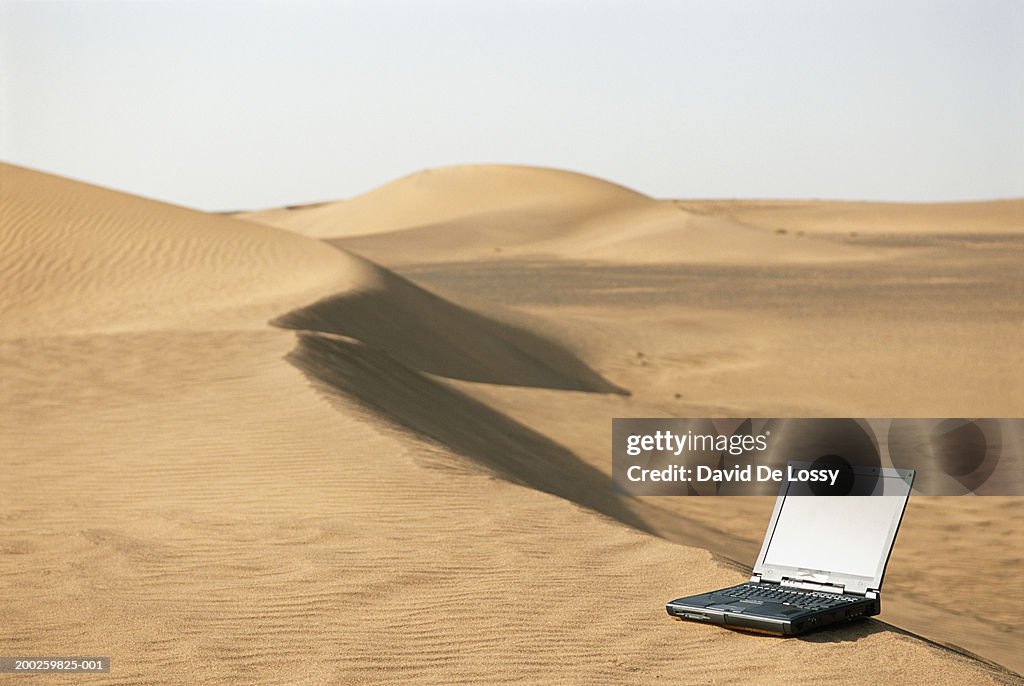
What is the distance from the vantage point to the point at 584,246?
47.4 metres

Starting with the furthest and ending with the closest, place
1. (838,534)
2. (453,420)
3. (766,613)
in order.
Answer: (453,420)
(838,534)
(766,613)

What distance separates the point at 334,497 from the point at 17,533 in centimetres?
178

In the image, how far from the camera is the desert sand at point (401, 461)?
465cm

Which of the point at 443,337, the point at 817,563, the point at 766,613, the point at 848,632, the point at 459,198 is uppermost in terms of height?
the point at 459,198

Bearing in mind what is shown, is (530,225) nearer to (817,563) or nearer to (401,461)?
(401,461)

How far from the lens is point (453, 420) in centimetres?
1115

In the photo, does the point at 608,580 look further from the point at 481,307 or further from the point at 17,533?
the point at 481,307

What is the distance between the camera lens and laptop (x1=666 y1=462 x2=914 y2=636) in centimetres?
454

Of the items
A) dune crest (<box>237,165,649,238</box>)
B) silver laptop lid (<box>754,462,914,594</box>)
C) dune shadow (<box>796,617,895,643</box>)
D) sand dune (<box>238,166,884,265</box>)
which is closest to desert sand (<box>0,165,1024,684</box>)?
dune shadow (<box>796,617,895,643</box>)

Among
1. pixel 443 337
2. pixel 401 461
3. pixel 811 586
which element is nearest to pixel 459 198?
pixel 443 337

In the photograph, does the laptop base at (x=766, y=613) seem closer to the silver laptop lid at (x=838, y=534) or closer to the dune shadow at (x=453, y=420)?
the silver laptop lid at (x=838, y=534)

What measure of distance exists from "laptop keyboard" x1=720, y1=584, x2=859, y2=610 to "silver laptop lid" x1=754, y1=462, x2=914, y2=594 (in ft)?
0.14

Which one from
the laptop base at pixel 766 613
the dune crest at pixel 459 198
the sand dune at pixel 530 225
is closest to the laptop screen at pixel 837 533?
the laptop base at pixel 766 613

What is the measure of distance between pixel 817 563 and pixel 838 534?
146 millimetres
